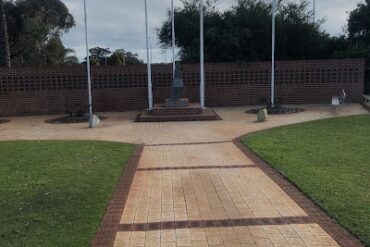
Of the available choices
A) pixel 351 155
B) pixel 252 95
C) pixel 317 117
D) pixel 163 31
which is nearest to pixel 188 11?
pixel 163 31

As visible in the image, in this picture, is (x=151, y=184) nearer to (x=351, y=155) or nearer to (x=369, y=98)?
(x=351, y=155)

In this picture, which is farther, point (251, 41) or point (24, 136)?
point (251, 41)

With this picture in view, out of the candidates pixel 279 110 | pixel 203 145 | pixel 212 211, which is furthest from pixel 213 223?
pixel 279 110

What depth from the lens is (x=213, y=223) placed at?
5.59 meters

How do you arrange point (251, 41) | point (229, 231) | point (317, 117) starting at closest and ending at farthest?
point (229, 231)
point (317, 117)
point (251, 41)

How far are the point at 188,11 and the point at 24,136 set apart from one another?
13500mm

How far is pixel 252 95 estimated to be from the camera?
22.2 m

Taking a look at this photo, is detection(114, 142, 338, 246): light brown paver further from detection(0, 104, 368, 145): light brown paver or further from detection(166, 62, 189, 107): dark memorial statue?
detection(166, 62, 189, 107): dark memorial statue

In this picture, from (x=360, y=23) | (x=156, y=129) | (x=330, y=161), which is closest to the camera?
(x=330, y=161)

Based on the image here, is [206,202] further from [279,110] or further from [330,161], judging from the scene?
[279,110]

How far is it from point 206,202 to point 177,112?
1174 cm

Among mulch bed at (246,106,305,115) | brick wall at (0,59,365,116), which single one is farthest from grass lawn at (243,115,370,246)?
brick wall at (0,59,365,116)

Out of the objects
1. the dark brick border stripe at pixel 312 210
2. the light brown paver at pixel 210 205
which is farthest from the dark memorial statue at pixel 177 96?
the dark brick border stripe at pixel 312 210

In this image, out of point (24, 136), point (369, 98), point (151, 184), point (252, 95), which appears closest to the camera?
point (151, 184)
